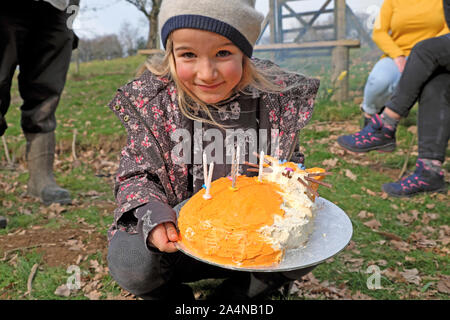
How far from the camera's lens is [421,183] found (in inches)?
154

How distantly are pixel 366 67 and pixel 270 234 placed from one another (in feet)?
32.8

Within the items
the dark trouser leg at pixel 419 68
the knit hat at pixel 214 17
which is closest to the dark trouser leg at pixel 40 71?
the knit hat at pixel 214 17

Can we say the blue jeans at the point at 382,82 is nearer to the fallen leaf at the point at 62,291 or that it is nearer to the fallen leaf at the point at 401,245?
the fallen leaf at the point at 401,245

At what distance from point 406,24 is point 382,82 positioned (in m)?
0.69

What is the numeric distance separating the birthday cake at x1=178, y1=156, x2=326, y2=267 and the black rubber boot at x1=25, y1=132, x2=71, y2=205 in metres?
2.73

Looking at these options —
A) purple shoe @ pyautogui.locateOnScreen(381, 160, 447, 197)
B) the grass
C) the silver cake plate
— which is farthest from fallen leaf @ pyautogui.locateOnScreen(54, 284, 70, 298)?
purple shoe @ pyautogui.locateOnScreen(381, 160, 447, 197)

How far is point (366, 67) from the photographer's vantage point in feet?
34.0

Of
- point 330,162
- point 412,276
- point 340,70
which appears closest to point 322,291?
point 412,276

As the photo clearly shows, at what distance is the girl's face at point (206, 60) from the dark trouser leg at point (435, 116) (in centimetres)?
263

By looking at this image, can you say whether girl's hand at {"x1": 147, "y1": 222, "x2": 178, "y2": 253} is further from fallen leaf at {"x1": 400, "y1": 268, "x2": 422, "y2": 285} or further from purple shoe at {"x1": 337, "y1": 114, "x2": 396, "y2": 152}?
purple shoe at {"x1": 337, "y1": 114, "x2": 396, "y2": 152}

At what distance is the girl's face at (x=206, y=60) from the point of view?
1777mm

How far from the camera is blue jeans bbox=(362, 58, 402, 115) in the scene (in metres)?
4.61

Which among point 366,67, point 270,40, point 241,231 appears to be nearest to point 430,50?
point 241,231
